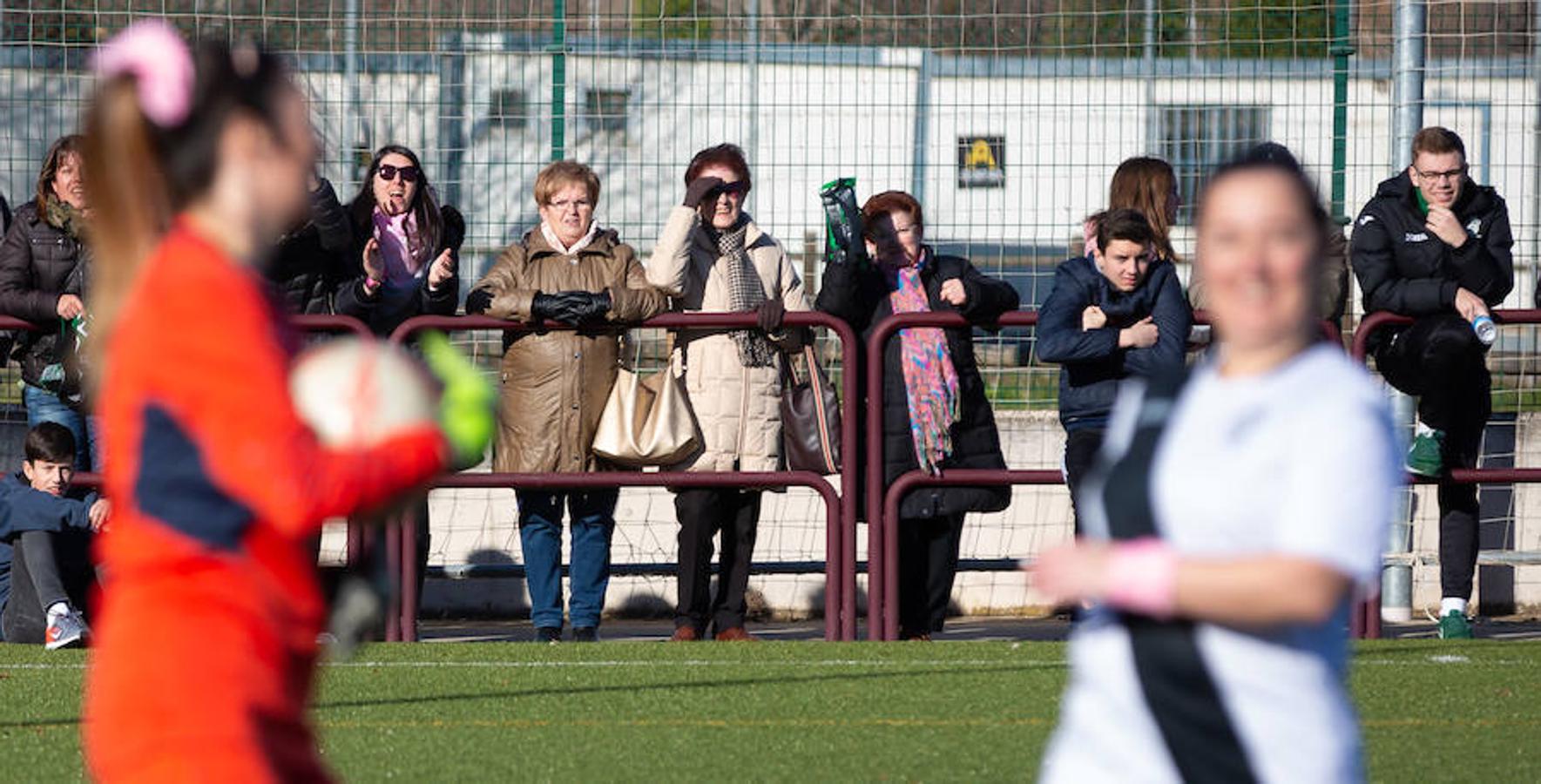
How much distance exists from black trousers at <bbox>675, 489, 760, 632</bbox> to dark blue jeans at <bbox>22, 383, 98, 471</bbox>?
7.76 ft

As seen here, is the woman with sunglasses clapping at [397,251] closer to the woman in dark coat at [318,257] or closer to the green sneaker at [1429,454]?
the woman in dark coat at [318,257]

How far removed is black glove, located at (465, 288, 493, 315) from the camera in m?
8.64

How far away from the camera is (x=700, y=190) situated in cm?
861

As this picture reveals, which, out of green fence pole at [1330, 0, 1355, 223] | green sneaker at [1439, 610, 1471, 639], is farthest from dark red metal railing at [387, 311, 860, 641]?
green fence pole at [1330, 0, 1355, 223]

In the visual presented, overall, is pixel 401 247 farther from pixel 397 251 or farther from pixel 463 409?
pixel 463 409

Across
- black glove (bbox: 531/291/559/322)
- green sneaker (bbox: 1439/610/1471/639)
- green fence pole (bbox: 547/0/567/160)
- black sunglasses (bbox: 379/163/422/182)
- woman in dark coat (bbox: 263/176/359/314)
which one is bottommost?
green sneaker (bbox: 1439/610/1471/639)

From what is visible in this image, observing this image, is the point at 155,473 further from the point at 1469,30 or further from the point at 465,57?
the point at 1469,30

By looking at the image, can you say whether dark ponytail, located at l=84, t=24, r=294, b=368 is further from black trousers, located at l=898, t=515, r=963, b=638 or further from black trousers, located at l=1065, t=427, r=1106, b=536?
black trousers, located at l=898, t=515, r=963, b=638

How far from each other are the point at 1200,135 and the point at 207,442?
26.9ft

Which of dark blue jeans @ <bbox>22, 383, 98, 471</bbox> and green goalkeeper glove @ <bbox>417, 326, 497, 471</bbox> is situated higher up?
green goalkeeper glove @ <bbox>417, 326, 497, 471</bbox>

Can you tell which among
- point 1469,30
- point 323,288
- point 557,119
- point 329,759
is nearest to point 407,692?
point 329,759

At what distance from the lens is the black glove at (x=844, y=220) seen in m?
8.41

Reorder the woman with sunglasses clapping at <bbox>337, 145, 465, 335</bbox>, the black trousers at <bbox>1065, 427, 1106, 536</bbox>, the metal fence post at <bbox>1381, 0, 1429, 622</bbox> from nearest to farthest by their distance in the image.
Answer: the black trousers at <bbox>1065, 427, 1106, 536</bbox>
the woman with sunglasses clapping at <bbox>337, 145, 465, 335</bbox>
the metal fence post at <bbox>1381, 0, 1429, 622</bbox>

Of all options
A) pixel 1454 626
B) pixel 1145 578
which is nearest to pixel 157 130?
pixel 1145 578
